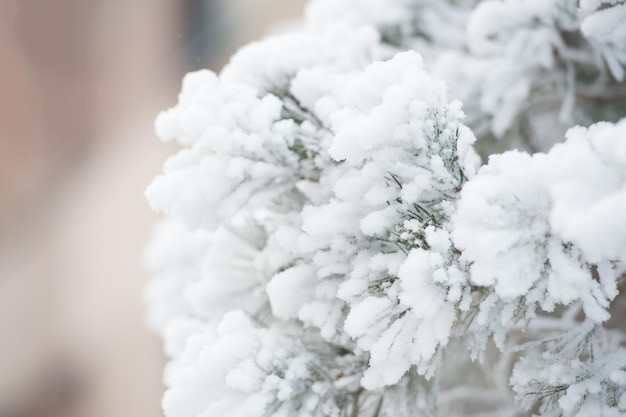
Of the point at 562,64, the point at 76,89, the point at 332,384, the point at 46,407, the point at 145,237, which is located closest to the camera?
the point at 332,384

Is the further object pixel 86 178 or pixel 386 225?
pixel 86 178

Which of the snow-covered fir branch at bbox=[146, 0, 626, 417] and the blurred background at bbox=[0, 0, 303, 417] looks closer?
the snow-covered fir branch at bbox=[146, 0, 626, 417]

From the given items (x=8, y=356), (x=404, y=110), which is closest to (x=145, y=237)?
(x=8, y=356)

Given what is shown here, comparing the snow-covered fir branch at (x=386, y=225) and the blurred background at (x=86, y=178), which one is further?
the blurred background at (x=86, y=178)

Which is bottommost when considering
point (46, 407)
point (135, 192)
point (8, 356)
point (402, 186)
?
point (46, 407)

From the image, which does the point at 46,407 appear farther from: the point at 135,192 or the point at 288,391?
the point at 288,391

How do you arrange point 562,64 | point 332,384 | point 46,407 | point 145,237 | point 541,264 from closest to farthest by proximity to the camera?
point 541,264
point 332,384
point 562,64
point 46,407
point 145,237

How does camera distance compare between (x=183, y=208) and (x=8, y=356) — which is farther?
(x=8, y=356)

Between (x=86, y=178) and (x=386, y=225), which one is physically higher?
(x=386, y=225)
